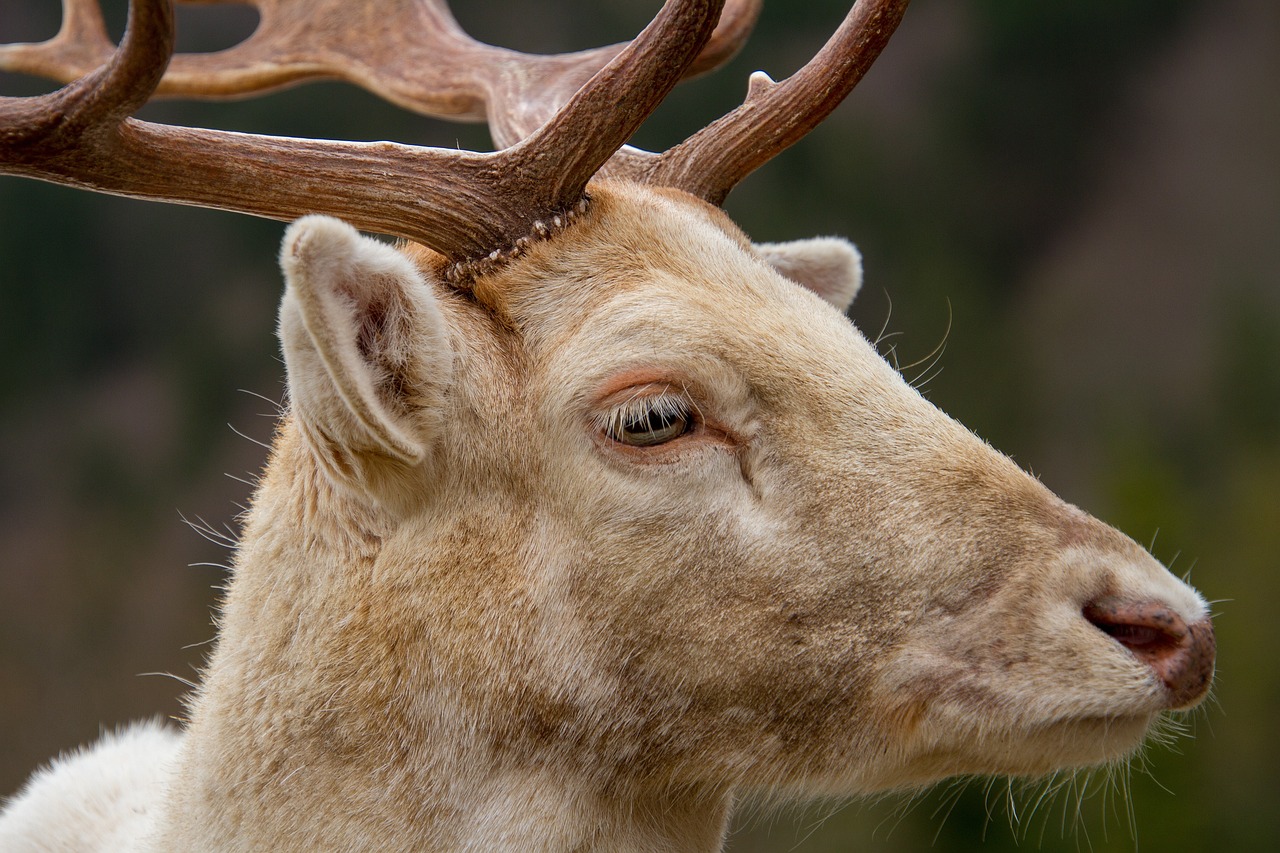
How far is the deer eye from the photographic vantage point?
2615mm

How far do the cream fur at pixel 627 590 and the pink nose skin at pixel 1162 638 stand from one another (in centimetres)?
3

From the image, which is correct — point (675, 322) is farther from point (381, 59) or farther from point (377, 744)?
point (381, 59)

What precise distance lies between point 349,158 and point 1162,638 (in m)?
1.92

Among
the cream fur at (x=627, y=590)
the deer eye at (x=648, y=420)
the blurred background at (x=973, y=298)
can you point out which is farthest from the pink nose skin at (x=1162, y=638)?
the blurred background at (x=973, y=298)

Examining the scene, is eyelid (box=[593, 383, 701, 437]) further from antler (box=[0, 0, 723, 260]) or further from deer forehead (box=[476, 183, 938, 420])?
antler (box=[0, 0, 723, 260])

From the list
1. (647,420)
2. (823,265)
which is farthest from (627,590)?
(823,265)

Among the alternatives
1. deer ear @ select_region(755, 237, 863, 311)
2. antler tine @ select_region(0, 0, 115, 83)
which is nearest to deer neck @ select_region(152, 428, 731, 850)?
deer ear @ select_region(755, 237, 863, 311)

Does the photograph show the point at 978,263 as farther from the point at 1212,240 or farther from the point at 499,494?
the point at 499,494

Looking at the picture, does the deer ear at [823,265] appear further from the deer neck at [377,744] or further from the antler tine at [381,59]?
the deer neck at [377,744]

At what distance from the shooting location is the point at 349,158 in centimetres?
275

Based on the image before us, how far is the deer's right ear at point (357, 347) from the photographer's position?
7.71 ft

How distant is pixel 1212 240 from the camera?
18984mm

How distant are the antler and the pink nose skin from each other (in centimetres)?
143

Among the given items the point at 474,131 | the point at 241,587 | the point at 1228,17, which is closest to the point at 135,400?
the point at 474,131
